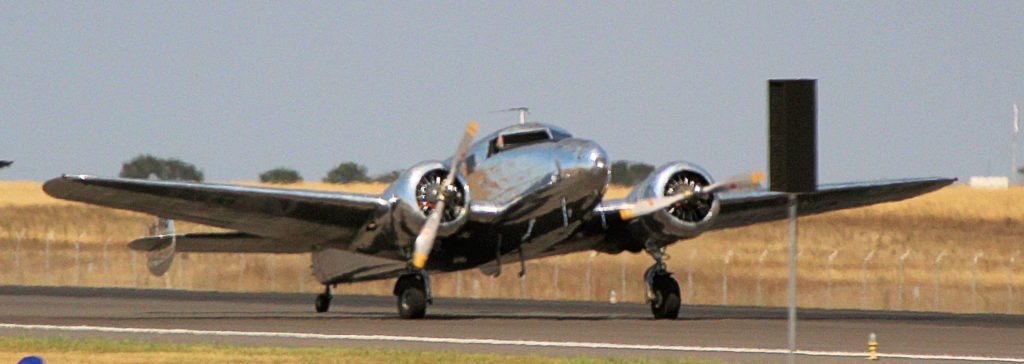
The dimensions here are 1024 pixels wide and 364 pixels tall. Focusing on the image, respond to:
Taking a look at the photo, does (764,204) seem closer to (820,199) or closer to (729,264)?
(820,199)

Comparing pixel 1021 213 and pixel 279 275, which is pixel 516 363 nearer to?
pixel 279 275

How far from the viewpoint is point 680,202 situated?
3145cm

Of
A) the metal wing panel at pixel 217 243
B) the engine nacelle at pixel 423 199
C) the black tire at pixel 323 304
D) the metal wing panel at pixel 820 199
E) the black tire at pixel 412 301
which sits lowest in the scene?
the black tire at pixel 412 301

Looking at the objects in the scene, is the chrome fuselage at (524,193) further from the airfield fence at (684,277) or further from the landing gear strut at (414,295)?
the airfield fence at (684,277)

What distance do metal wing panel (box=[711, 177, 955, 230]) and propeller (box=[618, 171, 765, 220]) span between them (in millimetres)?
2652

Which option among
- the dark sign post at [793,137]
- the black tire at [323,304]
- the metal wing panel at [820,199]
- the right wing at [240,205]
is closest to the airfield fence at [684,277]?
the metal wing panel at [820,199]

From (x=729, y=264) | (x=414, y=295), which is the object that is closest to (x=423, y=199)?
(x=414, y=295)

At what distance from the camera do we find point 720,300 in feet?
168

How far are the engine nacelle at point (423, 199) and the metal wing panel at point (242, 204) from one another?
499mm

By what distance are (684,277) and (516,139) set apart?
2095cm

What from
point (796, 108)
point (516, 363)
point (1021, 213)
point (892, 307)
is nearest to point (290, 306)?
point (892, 307)

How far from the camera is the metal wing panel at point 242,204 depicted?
27.8 m

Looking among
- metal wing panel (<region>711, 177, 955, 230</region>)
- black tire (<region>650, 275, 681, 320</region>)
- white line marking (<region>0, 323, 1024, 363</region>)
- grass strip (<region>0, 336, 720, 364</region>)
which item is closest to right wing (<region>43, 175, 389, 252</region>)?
white line marking (<region>0, 323, 1024, 363</region>)

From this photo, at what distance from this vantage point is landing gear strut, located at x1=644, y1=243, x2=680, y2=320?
1292 inches
